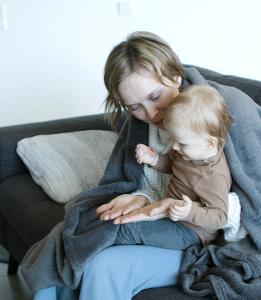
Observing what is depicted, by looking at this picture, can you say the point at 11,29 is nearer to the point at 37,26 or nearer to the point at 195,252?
the point at 37,26

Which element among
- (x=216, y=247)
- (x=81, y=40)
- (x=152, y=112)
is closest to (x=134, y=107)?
(x=152, y=112)

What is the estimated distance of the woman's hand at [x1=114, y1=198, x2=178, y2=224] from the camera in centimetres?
135

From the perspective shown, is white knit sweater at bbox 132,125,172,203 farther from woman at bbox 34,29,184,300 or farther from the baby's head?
the baby's head

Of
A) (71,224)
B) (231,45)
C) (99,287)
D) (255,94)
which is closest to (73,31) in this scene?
(231,45)

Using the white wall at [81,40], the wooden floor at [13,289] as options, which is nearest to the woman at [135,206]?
the wooden floor at [13,289]

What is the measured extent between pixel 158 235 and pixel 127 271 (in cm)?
13

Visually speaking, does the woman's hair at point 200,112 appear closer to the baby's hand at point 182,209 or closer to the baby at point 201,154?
the baby at point 201,154

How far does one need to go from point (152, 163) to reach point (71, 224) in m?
0.29

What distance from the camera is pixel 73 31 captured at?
309 centimetres

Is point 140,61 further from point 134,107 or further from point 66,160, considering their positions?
point 66,160

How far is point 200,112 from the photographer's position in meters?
1.27

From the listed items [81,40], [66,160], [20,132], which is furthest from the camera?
[81,40]

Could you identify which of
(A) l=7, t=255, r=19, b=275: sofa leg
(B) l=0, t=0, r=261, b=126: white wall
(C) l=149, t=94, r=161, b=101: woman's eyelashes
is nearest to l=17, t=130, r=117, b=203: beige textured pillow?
(A) l=7, t=255, r=19, b=275: sofa leg

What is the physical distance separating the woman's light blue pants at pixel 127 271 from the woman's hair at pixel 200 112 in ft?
1.11
